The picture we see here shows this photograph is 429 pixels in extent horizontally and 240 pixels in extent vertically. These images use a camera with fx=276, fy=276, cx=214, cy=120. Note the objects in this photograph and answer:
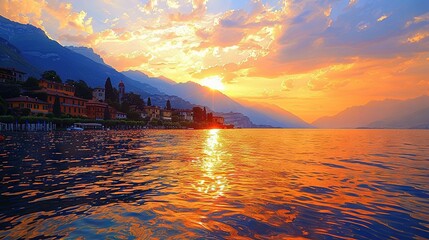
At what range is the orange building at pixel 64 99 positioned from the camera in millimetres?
113750

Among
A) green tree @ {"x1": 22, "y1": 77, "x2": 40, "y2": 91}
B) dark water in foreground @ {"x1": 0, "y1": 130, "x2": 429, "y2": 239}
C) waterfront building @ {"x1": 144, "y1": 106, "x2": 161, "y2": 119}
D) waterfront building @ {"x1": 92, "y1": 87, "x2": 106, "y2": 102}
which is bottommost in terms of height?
dark water in foreground @ {"x1": 0, "y1": 130, "x2": 429, "y2": 239}

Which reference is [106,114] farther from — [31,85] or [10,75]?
[10,75]

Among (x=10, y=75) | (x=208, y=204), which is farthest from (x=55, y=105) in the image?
(x=208, y=204)

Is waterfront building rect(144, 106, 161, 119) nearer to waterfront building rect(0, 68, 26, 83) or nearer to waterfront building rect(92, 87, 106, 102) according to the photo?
waterfront building rect(92, 87, 106, 102)

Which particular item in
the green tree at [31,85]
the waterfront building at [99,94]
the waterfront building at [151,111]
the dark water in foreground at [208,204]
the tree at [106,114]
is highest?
the waterfront building at [99,94]

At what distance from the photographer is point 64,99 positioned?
117750 millimetres

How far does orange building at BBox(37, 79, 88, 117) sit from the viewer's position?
11375cm

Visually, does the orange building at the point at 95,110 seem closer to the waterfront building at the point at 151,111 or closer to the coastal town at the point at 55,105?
the coastal town at the point at 55,105

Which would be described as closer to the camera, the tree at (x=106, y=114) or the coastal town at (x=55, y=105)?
the coastal town at (x=55, y=105)

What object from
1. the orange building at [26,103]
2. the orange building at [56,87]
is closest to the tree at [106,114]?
the orange building at [56,87]

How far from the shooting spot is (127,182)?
634 inches

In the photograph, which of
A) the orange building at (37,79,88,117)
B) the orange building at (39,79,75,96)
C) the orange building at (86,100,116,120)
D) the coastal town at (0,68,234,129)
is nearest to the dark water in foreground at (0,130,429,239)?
the coastal town at (0,68,234,129)

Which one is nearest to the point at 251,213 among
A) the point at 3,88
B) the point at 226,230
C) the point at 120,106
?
the point at 226,230

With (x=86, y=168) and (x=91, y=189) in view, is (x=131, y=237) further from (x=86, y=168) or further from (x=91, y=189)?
(x=86, y=168)
